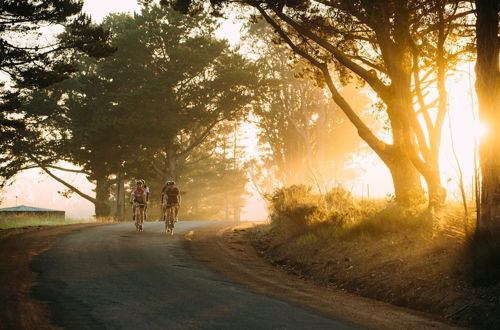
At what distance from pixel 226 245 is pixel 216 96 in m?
20.0

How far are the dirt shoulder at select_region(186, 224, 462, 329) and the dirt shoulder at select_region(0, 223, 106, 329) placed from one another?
3.42m

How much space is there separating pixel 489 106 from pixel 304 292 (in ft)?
14.7

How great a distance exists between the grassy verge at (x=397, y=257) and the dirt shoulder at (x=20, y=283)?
5302 mm

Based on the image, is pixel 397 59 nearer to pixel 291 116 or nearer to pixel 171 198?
pixel 171 198

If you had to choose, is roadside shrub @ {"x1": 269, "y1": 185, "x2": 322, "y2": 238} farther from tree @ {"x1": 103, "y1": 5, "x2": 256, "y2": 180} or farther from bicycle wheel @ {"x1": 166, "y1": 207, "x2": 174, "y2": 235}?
tree @ {"x1": 103, "y1": 5, "x2": 256, "y2": 180}

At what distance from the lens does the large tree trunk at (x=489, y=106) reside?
313 inches

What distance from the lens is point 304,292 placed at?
320 inches

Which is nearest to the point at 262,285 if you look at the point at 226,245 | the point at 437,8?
the point at 226,245

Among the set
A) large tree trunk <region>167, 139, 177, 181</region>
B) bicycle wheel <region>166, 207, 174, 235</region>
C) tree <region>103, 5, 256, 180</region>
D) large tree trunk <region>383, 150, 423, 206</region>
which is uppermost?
tree <region>103, 5, 256, 180</region>

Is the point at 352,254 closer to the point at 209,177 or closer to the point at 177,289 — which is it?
the point at 177,289

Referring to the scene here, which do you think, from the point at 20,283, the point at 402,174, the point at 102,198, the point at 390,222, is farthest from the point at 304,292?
the point at 102,198

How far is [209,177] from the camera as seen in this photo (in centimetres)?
5559

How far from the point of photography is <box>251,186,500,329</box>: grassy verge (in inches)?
276

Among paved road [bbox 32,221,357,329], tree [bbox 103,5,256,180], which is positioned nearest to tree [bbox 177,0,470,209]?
paved road [bbox 32,221,357,329]
